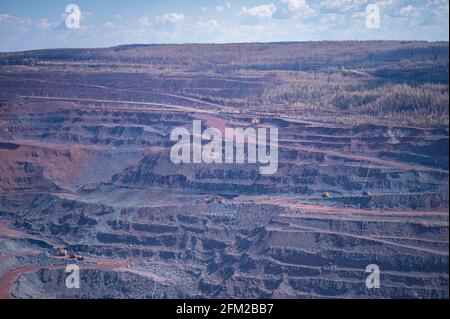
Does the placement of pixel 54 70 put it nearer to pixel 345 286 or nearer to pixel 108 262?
pixel 108 262

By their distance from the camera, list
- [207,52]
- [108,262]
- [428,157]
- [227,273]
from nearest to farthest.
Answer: [227,273], [108,262], [428,157], [207,52]

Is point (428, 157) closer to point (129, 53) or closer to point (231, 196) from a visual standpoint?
point (231, 196)

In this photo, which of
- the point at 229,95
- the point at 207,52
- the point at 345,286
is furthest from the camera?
the point at 207,52

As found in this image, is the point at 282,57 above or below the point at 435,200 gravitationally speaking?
above

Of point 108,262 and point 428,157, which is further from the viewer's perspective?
point 428,157

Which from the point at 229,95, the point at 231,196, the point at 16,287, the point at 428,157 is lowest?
the point at 16,287

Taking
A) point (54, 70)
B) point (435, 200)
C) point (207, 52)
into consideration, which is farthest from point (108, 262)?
point (207, 52)

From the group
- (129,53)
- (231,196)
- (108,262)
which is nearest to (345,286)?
(231,196)
